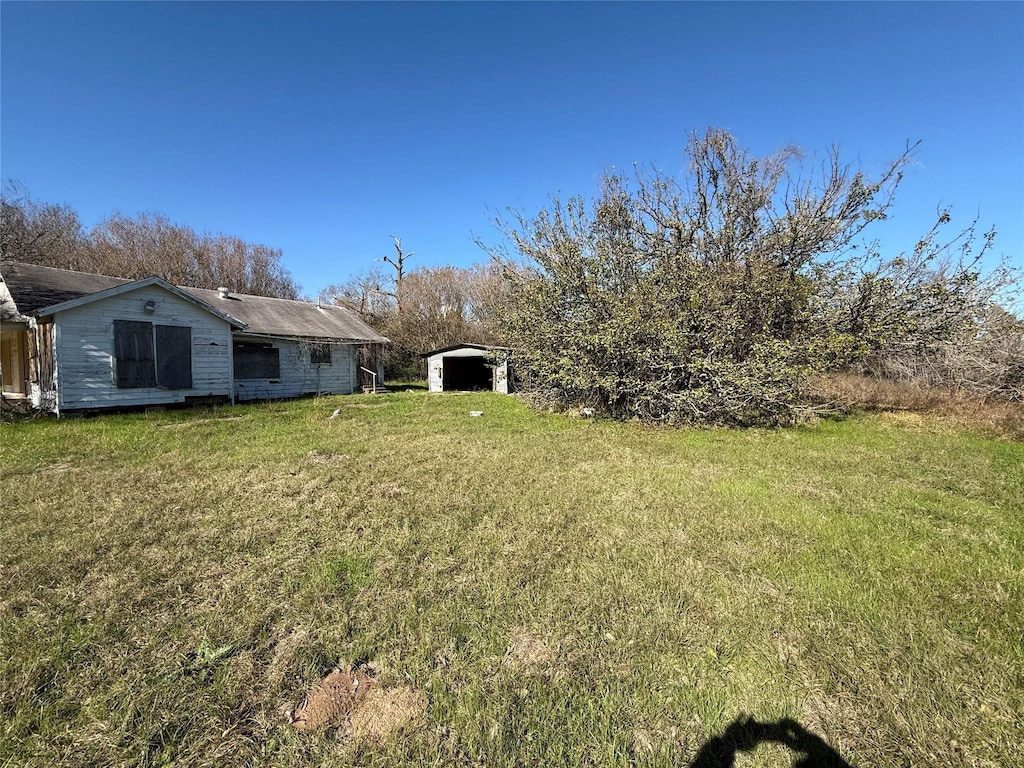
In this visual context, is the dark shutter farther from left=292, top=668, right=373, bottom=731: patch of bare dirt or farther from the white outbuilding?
left=292, top=668, right=373, bottom=731: patch of bare dirt

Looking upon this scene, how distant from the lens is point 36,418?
8.95m

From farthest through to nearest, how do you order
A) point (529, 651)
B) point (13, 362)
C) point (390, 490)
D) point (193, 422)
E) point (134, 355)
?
point (13, 362) < point (134, 355) < point (193, 422) < point (390, 490) < point (529, 651)

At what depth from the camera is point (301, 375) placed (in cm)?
1504

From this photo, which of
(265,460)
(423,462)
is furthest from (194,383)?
(423,462)

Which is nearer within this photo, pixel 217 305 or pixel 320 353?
pixel 217 305

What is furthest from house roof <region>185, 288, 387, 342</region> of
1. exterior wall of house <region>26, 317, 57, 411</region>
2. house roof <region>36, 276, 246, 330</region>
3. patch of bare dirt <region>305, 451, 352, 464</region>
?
patch of bare dirt <region>305, 451, 352, 464</region>

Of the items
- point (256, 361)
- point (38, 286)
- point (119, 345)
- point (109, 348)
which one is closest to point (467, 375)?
point (256, 361)

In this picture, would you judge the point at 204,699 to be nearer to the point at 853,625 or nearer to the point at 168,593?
the point at 168,593

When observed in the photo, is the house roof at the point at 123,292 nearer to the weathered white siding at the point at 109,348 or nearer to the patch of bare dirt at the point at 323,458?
the weathered white siding at the point at 109,348

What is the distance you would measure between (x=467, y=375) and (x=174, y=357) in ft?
38.3

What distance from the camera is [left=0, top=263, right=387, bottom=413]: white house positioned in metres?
9.53

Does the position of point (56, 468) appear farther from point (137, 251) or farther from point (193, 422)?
point (137, 251)

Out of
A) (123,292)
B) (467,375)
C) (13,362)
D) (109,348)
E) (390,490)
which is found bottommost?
(390,490)

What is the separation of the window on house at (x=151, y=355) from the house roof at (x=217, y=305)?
101cm
